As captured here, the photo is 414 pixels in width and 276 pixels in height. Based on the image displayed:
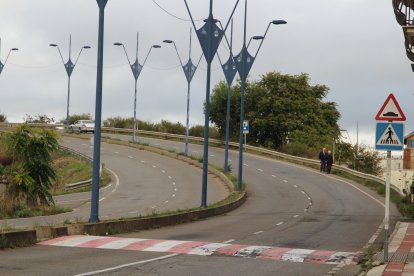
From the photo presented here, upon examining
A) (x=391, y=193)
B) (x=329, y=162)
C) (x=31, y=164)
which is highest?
(x=31, y=164)

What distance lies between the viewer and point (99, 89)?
1939cm

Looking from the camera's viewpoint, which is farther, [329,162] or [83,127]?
[83,127]

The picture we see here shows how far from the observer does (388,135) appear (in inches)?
564

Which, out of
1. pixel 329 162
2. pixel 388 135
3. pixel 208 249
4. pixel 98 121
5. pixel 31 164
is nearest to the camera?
pixel 388 135

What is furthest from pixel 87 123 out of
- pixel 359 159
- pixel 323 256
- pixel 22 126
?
pixel 323 256

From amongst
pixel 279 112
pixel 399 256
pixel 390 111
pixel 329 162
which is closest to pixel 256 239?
pixel 399 256

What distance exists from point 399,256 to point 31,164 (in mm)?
21117

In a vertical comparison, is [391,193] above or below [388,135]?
below

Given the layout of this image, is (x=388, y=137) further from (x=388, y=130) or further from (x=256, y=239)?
(x=256, y=239)

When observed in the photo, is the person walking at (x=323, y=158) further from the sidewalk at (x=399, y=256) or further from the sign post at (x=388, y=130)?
the sign post at (x=388, y=130)

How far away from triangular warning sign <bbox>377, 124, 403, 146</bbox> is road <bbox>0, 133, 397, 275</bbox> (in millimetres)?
2547

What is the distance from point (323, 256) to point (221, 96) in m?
69.8

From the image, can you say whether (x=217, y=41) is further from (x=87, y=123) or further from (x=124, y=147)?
(x=87, y=123)

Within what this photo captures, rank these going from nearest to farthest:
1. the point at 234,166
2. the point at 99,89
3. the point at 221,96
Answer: the point at 99,89 → the point at 234,166 → the point at 221,96
